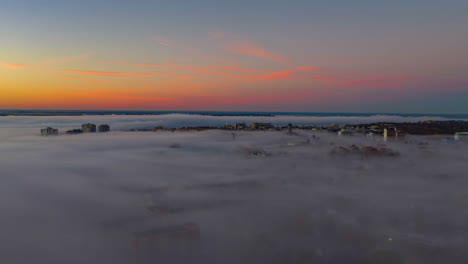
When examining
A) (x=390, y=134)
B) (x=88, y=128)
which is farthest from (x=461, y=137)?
(x=88, y=128)

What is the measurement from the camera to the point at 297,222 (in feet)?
38.1

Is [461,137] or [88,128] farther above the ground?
[461,137]

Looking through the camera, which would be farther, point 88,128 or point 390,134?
point 88,128

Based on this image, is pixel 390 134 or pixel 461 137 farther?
pixel 390 134

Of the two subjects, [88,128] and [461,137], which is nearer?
[461,137]

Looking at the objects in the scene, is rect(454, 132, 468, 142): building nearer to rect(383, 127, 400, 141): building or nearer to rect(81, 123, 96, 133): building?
rect(383, 127, 400, 141): building

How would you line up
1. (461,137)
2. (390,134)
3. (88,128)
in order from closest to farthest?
(461,137), (390,134), (88,128)

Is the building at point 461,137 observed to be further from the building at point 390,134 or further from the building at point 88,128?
the building at point 88,128

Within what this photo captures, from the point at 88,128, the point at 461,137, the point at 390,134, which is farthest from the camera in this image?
the point at 88,128

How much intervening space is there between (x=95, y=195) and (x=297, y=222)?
1255 centimetres

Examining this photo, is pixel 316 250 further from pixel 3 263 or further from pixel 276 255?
pixel 3 263

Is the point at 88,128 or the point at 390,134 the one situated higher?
the point at 390,134

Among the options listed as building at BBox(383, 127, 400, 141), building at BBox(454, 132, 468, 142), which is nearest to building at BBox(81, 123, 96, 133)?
building at BBox(383, 127, 400, 141)

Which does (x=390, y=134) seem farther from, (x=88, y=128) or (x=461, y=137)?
(x=88, y=128)
